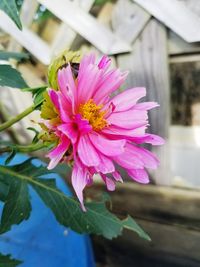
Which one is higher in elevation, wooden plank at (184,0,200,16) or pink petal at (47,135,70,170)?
wooden plank at (184,0,200,16)

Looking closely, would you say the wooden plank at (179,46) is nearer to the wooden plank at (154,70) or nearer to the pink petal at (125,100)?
the wooden plank at (154,70)

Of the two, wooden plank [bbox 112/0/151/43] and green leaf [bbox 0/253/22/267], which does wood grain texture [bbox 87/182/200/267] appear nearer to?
wooden plank [bbox 112/0/151/43]

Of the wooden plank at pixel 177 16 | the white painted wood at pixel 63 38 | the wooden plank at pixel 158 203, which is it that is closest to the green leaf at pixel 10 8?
the wooden plank at pixel 177 16

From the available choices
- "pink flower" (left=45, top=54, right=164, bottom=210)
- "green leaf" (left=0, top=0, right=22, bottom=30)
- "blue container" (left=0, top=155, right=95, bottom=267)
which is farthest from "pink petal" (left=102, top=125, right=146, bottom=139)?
"blue container" (left=0, top=155, right=95, bottom=267)

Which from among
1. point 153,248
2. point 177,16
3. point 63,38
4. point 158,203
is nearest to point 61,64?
point 177,16

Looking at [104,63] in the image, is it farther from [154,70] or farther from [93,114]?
[154,70]

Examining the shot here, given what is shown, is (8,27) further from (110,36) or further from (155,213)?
(155,213)
